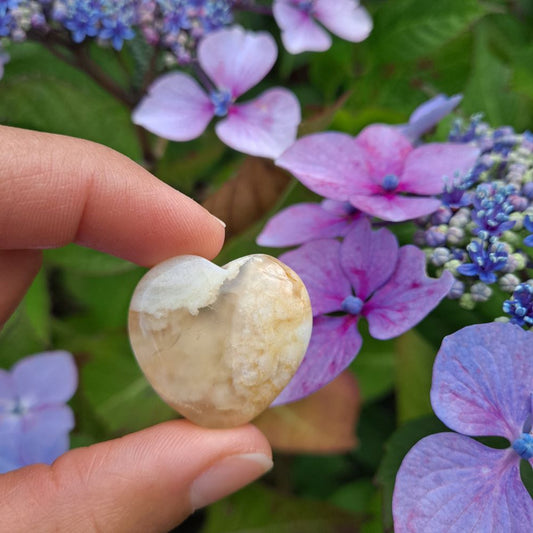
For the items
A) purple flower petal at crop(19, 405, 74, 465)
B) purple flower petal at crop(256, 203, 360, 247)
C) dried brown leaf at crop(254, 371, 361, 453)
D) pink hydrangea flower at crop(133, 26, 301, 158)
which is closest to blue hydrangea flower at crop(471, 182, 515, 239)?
purple flower petal at crop(256, 203, 360, 247)

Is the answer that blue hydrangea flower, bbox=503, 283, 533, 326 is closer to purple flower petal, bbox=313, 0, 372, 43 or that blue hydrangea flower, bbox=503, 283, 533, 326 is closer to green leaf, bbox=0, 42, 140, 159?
purple flower petal, bbox=313, 0, 372, 43

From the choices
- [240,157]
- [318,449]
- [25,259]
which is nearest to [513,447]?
[318,449]

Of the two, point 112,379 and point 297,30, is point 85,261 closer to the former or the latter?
point 112,379

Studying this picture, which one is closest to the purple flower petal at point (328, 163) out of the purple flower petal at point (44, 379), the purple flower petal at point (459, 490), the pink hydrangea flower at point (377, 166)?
the pink hydrangea flower at point (377, 166)

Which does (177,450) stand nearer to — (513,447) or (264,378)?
(264,378)

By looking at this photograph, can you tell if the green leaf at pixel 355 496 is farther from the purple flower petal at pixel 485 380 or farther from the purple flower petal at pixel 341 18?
the purple flower petal at pixel 341 18

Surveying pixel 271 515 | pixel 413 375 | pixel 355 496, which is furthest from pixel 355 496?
pixel 413 375
